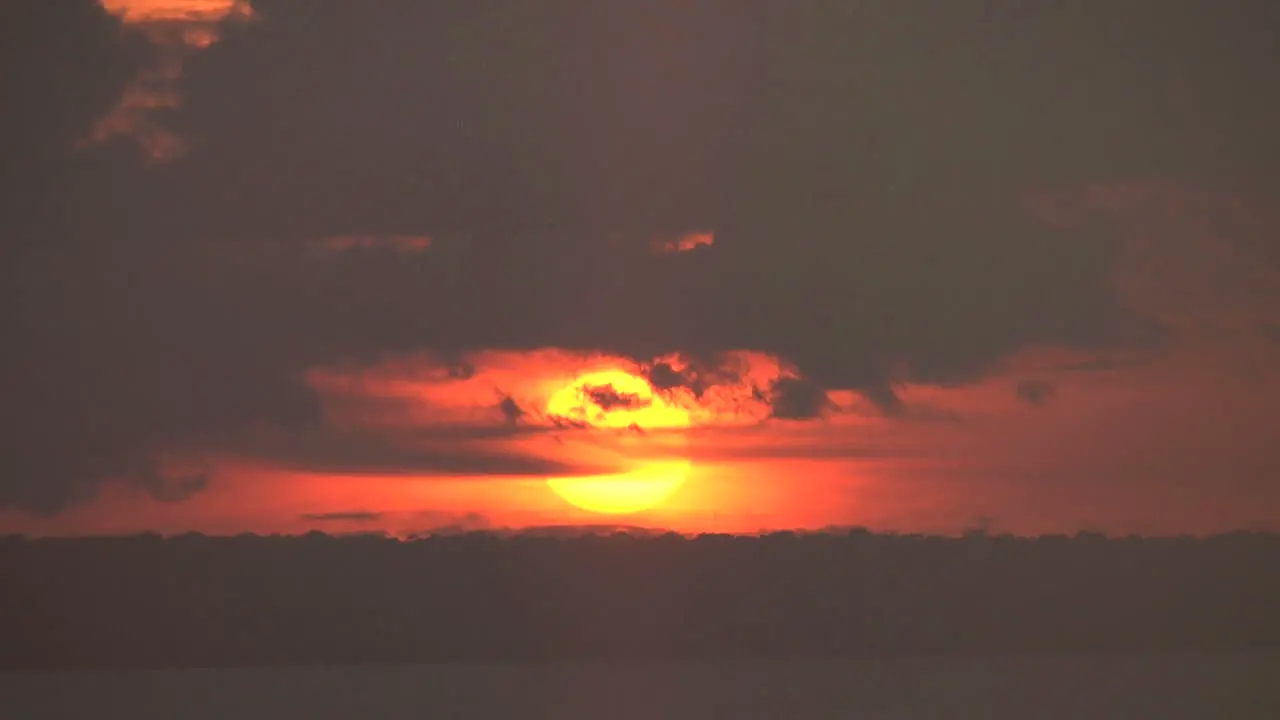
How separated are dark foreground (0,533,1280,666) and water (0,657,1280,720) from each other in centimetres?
20

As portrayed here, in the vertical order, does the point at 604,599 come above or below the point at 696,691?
above

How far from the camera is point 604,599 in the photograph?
722cm

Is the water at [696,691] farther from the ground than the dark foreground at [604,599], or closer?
closer

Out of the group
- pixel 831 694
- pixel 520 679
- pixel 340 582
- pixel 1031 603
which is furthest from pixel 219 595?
pixel 1031 603

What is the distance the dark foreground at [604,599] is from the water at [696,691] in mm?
202

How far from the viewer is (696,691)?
7980 millimetres

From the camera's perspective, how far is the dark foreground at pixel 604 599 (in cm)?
704

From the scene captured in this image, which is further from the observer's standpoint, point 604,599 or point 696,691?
point 696,691

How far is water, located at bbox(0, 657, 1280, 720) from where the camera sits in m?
7.43

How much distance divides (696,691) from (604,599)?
120 cm

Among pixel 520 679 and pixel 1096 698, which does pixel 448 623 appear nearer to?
pixel 520 679

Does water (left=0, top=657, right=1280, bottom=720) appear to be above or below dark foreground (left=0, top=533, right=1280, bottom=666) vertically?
below

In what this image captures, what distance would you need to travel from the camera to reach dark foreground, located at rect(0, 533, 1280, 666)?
7035 millimetres

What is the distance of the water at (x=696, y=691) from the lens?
7.43 meters
